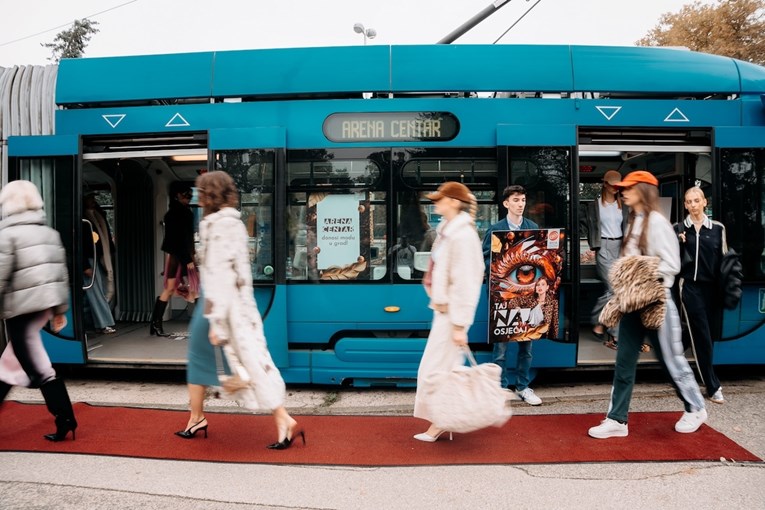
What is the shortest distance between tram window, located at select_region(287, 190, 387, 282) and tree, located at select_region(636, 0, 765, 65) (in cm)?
2085

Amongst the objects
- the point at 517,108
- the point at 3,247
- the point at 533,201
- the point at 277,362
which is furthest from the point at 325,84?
the point at 3,247

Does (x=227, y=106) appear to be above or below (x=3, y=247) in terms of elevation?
above

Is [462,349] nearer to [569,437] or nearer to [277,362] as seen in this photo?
[569,437]

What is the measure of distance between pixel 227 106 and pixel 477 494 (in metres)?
4.14

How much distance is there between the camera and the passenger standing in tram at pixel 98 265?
7199mm

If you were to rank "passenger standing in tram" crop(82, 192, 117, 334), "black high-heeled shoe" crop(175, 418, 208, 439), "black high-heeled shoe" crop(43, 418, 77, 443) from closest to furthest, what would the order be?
"black high-heeled shoe" crop(43, 418, 77, 443), "black high-heeled shoe" crop(175, 418, 208, 439), "passenger standing in tram" crop(82, 192, 117, 334)

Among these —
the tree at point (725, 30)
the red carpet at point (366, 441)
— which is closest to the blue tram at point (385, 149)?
the red carpet at point (366, 441)

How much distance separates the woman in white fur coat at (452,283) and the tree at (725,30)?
21664mm

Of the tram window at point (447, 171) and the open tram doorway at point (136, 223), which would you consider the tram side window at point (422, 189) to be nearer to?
the tram window at point (447, 171)

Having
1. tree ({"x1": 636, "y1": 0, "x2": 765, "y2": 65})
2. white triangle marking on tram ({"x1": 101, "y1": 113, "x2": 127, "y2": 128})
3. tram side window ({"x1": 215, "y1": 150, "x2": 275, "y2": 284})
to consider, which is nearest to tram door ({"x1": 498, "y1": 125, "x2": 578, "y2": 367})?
tram side window ({"x1": 215, "y1": 150, "x2": 275, "y2": 284})

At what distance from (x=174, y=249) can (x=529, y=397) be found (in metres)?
4.87

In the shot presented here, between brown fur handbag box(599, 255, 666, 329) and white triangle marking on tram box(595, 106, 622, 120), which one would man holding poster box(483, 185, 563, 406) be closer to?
brown fur handbag box(599, 255, 666, 329)

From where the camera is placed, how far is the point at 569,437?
4.36 metres

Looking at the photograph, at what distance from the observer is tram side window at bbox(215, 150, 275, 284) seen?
548 centimetres
